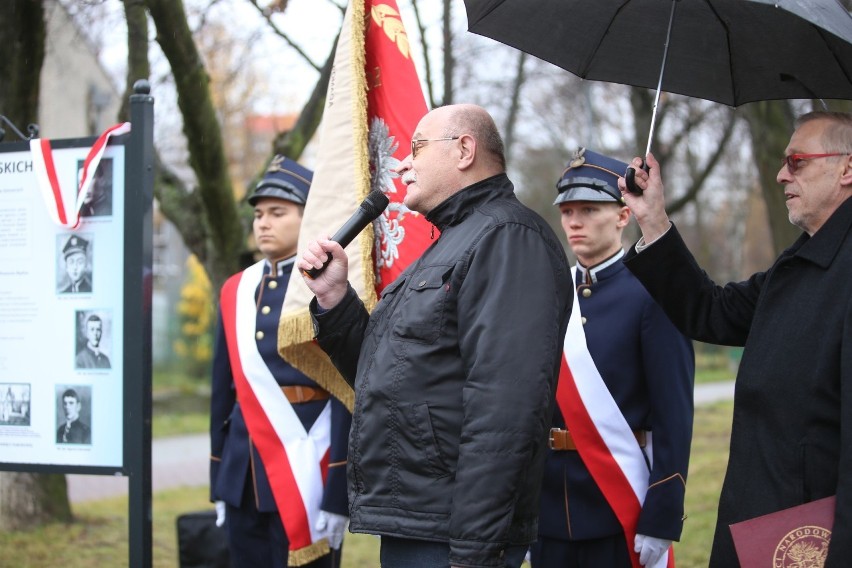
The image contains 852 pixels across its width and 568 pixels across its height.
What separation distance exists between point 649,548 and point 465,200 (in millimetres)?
1574

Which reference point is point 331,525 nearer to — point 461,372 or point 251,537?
point 251,537

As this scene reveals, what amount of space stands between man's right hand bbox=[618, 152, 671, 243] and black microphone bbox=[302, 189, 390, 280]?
76cm

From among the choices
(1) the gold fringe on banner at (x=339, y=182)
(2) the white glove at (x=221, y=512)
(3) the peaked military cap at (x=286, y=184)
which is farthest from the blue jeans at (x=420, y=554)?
(3) the peaked military cap at (x=286, y=184)

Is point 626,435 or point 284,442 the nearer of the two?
point 626,435

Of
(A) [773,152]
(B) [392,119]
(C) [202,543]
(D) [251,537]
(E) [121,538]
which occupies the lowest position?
(E) [121,538]

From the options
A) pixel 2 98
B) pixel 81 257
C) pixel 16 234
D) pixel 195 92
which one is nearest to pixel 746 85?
pixel 81 257

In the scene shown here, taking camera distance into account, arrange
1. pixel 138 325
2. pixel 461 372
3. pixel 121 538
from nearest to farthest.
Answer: pixel 461 372, pixel 138 325, pixel 121 538

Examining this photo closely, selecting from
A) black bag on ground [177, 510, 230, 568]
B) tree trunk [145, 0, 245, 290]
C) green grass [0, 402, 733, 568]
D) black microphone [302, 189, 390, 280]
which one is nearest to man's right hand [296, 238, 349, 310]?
black microphone [302, 189, 390, 280]

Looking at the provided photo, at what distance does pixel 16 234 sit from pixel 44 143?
368mm

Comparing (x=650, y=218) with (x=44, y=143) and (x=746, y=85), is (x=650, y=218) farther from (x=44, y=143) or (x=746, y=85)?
(x=44, y=143)

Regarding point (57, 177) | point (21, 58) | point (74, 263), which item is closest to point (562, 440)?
point (74, 263)

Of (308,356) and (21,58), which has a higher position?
(21,58)

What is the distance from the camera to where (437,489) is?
8.76 feet

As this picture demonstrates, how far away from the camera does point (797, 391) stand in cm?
275
